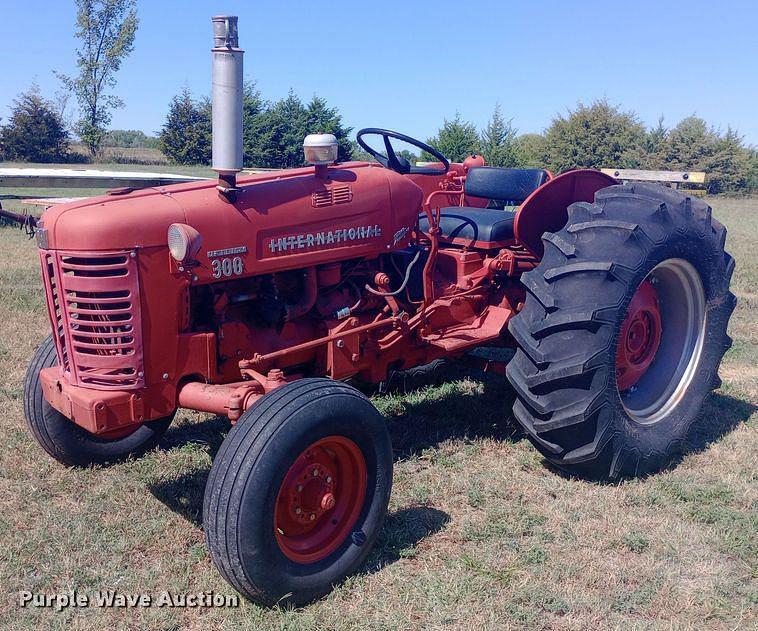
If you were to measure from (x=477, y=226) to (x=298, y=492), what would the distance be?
2.33 metres

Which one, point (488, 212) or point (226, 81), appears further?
point (488, 212)

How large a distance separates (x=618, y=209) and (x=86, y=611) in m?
3.29

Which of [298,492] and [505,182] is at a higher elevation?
[505,182]

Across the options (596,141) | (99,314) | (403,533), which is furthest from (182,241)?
(596,141)

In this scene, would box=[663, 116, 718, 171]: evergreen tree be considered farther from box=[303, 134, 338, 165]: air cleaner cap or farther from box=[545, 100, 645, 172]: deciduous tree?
box=[303, 134, 338, 165]: air cleaner cap

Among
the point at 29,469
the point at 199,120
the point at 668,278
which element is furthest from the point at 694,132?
the point at 29,469

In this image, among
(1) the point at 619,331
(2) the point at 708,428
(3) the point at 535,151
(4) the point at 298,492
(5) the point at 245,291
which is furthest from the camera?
(3) the point at 535,151

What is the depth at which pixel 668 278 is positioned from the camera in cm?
455

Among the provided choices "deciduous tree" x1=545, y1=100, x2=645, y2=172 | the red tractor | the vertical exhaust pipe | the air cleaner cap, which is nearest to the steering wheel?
the red tractor

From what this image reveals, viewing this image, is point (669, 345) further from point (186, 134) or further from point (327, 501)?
point (186, 134)

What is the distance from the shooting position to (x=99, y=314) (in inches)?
125

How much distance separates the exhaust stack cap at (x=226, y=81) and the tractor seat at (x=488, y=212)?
1852mm

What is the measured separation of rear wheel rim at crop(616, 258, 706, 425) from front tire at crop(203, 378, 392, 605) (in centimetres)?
197

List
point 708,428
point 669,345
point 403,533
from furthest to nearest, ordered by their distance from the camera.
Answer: point 708,428 → point 669,345 → point 403,533
